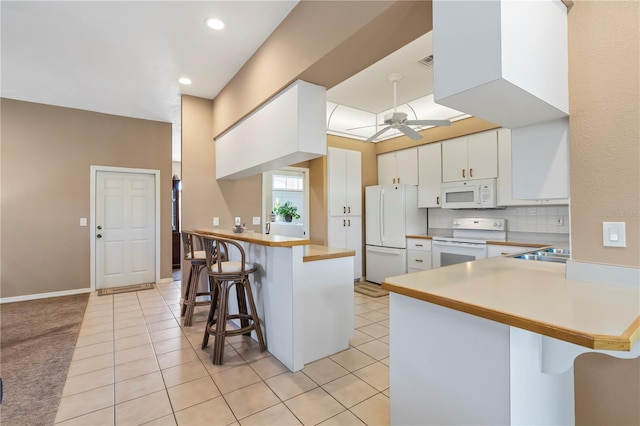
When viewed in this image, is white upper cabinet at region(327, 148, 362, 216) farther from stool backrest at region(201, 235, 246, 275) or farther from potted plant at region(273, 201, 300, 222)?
stool backrest at region(201, 235, 246, 275)

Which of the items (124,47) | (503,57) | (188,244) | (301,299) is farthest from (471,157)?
(124,47)

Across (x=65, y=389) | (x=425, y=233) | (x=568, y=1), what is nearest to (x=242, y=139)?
(x=65, y=389)

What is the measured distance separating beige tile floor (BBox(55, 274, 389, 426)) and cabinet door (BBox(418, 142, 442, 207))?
2.44 metres

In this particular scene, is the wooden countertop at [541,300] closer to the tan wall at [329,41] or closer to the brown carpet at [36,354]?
the tan wall at [329,41]

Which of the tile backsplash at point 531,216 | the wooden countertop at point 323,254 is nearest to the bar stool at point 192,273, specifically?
the wooden countertop at point 323,254

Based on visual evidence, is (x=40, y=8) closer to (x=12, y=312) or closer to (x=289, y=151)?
(x=289, y=151)

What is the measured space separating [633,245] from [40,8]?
4233 millimetres

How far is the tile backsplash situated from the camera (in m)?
3.63

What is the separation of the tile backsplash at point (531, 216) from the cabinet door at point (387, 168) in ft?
4.21

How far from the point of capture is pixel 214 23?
2.69m

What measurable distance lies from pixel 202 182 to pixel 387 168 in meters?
3.23

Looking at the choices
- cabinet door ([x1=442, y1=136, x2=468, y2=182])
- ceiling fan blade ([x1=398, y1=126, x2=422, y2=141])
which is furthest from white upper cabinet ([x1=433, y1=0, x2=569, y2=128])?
cabinet door ([x1=442, y1=136, x2=468, y2=182])

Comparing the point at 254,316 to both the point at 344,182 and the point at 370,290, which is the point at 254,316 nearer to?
the point at 370,290

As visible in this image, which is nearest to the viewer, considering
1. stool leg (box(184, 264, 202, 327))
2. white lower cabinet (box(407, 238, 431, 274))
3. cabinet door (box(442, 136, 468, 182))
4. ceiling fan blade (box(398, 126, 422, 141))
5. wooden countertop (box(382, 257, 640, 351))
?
wooden countertop (box(382, 257, 640, 351))
